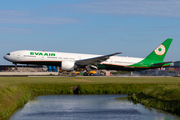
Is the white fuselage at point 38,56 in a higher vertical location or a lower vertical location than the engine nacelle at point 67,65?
higher

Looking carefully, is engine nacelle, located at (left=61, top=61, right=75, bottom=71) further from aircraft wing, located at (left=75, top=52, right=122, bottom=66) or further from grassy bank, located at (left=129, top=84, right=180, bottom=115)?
grassy bank, located at (left=129, top=84, right=180, bottom=115)

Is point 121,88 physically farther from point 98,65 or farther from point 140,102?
point 98,65

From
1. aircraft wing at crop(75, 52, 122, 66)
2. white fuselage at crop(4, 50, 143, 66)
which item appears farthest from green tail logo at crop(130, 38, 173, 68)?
white fuselage at crop(4, 50, 143, 66)

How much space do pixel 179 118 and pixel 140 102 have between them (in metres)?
7.89

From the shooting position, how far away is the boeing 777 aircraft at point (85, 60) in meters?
50.6

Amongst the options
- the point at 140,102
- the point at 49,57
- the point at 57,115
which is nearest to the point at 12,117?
the point at 57,115

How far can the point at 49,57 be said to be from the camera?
50938mm

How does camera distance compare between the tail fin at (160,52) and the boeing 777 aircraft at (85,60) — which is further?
the tail fin at (160,52)

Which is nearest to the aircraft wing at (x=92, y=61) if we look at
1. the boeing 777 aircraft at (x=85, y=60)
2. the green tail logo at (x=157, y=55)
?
the boeing 777 aircraft at (x=85, y=60)

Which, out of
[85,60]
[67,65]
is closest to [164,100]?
[67,65]

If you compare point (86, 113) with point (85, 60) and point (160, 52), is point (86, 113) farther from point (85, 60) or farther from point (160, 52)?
point (160, 52)

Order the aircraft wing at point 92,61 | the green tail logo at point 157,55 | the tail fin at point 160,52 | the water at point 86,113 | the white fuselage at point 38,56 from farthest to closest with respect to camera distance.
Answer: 1. the tail fin at point 160,52
2. the green tail logo at point 157,55
3. the aircraft wing at point 92,61
4. the white fuselage at point 38,56
5. the water at point 86,113

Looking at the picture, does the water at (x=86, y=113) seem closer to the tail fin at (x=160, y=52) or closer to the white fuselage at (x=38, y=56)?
the white fuselage at (x=38, y=56)

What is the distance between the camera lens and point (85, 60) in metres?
50.7
